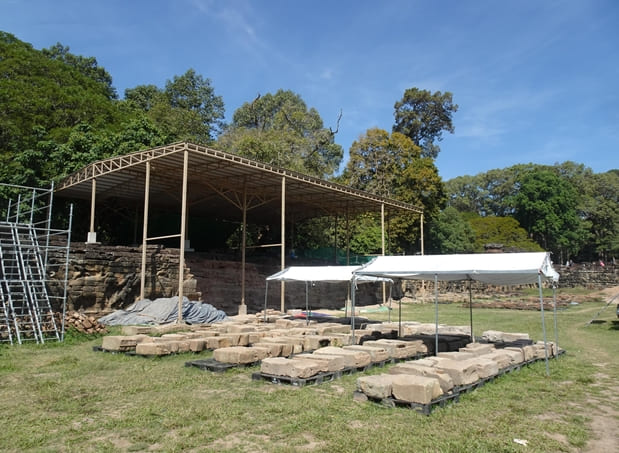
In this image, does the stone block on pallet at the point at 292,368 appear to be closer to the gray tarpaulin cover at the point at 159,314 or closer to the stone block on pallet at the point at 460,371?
the stone block on pallet at the point at 460,371

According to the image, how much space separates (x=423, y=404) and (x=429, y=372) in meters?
1.00

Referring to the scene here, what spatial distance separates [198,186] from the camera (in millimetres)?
23625

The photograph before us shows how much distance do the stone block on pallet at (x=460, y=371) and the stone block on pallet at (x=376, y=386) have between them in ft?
3.61

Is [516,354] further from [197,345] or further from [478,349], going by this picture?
[197,345]

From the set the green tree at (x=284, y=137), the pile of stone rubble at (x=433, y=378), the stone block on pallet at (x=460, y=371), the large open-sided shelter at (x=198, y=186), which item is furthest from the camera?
the green tree at (x=284, y=137)

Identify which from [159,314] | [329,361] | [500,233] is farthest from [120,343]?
[500,233]

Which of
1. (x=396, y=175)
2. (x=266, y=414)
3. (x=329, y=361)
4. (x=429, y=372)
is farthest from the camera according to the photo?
(x=396, y=175)

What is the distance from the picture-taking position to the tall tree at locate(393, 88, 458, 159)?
169 feet

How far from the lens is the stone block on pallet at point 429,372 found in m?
6.71

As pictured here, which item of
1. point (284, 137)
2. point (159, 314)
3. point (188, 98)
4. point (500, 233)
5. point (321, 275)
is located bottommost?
point (159, 314)

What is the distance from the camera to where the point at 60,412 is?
621cm

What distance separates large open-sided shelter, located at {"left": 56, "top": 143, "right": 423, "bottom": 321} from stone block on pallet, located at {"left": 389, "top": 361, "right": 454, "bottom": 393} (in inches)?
387

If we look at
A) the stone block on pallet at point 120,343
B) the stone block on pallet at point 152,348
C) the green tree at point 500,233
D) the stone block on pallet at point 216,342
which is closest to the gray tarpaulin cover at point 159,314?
the stone block on pallet at point 120,343

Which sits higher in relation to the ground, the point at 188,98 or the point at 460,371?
the point at 188,98
